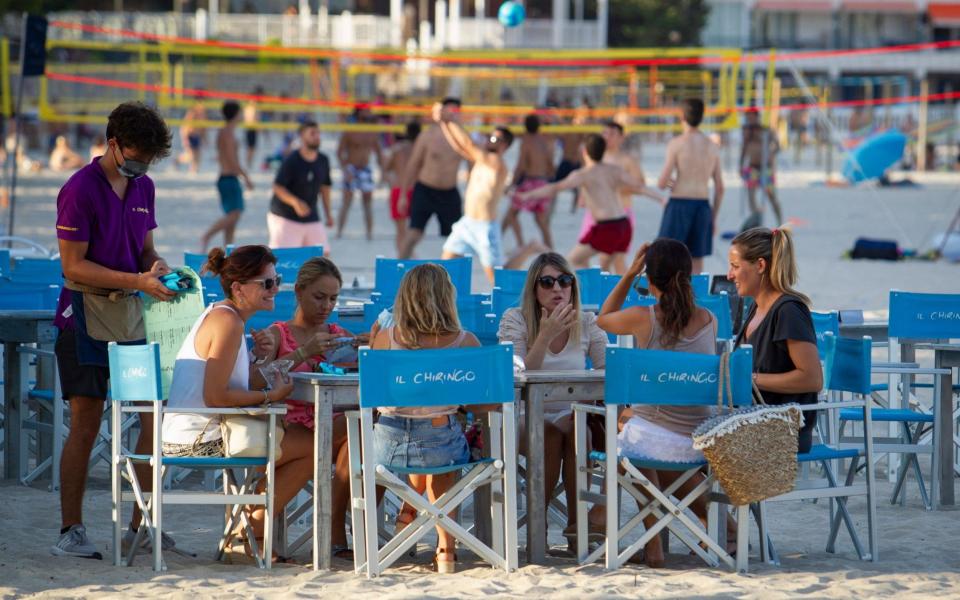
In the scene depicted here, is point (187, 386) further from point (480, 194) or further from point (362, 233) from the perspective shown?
point (362, 233)

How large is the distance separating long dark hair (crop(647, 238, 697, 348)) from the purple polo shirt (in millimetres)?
1804

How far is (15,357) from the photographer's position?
21.4 ft

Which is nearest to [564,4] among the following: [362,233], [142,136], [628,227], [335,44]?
[335,44]

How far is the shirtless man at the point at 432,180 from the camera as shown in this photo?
1294 cm

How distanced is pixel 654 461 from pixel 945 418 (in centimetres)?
181

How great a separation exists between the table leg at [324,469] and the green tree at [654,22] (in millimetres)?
57835

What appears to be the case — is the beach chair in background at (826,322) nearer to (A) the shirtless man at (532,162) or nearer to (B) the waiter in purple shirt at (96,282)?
(B) the waiter in purple shirt at (96,282)

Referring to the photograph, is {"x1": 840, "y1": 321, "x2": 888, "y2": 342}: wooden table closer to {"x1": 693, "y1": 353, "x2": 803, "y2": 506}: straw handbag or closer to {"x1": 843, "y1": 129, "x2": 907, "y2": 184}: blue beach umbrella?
{"x1": 693, "y1": 353, "x2": 803, "y2": 506}: straw handbag

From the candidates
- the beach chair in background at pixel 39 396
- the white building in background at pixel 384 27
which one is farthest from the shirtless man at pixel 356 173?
the white building in background at pixel 384 27

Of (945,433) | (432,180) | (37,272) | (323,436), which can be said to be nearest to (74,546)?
(323,436)

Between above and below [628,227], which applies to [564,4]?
above

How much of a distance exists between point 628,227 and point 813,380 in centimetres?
660

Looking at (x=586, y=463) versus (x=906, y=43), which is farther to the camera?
(x=906, y=43)

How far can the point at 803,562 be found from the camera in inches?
213
